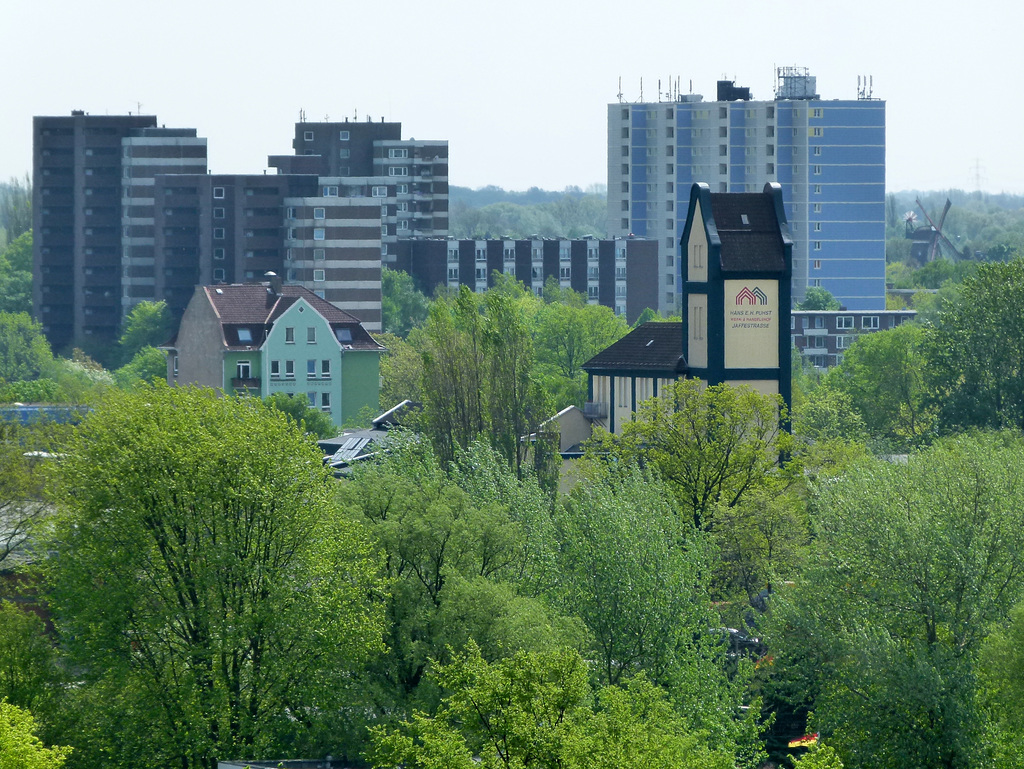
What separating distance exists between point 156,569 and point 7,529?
19692mm

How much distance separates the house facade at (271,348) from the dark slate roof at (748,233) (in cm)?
5227

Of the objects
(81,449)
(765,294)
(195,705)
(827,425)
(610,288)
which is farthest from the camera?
(610,288)

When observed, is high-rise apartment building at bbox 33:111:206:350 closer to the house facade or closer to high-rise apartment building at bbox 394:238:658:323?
high-rise apartment building at bbox 394:238:658:323

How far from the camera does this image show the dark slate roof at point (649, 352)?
71938 millimetres

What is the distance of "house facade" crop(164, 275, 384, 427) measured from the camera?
118 metres

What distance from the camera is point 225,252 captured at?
6673 inches

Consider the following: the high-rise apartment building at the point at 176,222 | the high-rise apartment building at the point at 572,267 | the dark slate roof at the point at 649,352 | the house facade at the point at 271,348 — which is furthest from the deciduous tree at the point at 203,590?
the high-rise apartment building at the point at 572,267

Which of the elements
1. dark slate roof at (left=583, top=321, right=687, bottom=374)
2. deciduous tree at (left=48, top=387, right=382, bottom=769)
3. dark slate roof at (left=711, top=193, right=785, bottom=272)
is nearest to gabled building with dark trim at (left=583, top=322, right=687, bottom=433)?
dark slate roof at (left=583, top=321, right=687, bottom=374)

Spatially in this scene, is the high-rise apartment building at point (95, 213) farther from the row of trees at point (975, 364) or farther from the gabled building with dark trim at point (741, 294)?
the gabled building with dark trim at point (741, 294)

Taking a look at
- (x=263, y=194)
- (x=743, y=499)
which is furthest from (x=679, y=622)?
(x=263, y=194)

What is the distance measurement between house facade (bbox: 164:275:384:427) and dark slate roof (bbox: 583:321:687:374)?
45294 millimetres

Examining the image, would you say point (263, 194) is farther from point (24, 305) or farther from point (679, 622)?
point (679, 622)

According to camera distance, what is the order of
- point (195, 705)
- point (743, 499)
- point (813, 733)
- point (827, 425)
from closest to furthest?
point (195, 705), point (813, 733), point (743, 499), point (827, 425)

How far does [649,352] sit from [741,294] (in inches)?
242
